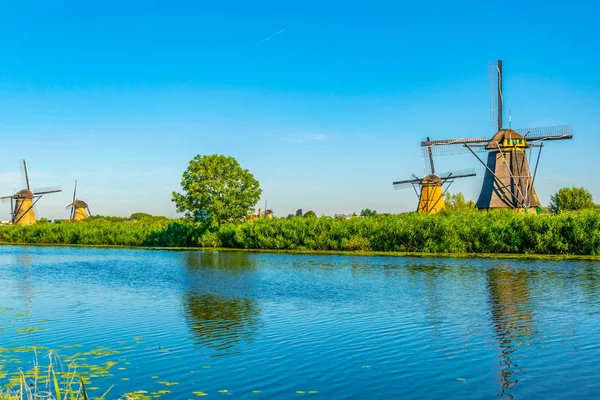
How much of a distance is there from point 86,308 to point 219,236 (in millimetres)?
35322

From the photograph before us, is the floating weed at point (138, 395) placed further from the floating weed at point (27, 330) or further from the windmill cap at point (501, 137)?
the windmill cap at point (501, 137)

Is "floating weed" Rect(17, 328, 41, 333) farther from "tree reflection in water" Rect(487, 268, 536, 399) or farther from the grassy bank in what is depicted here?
the grassy bank

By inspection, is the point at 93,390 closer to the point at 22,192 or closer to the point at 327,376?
the point at 327,376

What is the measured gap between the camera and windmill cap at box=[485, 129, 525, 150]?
167 feet

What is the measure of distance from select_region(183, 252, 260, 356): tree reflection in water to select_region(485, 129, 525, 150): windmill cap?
96.4 ft

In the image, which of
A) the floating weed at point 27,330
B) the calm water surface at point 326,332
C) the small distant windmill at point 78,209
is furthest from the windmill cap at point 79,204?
the floating weed at point 27,330

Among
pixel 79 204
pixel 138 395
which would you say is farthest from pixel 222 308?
pixel 79 204

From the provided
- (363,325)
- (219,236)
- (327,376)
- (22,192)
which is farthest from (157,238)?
(327,376)

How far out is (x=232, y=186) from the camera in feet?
186

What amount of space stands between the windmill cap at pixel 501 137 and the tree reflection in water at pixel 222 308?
29389 mm

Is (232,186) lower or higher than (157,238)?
higher

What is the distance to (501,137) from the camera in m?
51.1

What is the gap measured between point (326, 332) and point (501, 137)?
42024 mm

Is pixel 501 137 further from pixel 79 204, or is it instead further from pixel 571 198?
pixel 79 204
